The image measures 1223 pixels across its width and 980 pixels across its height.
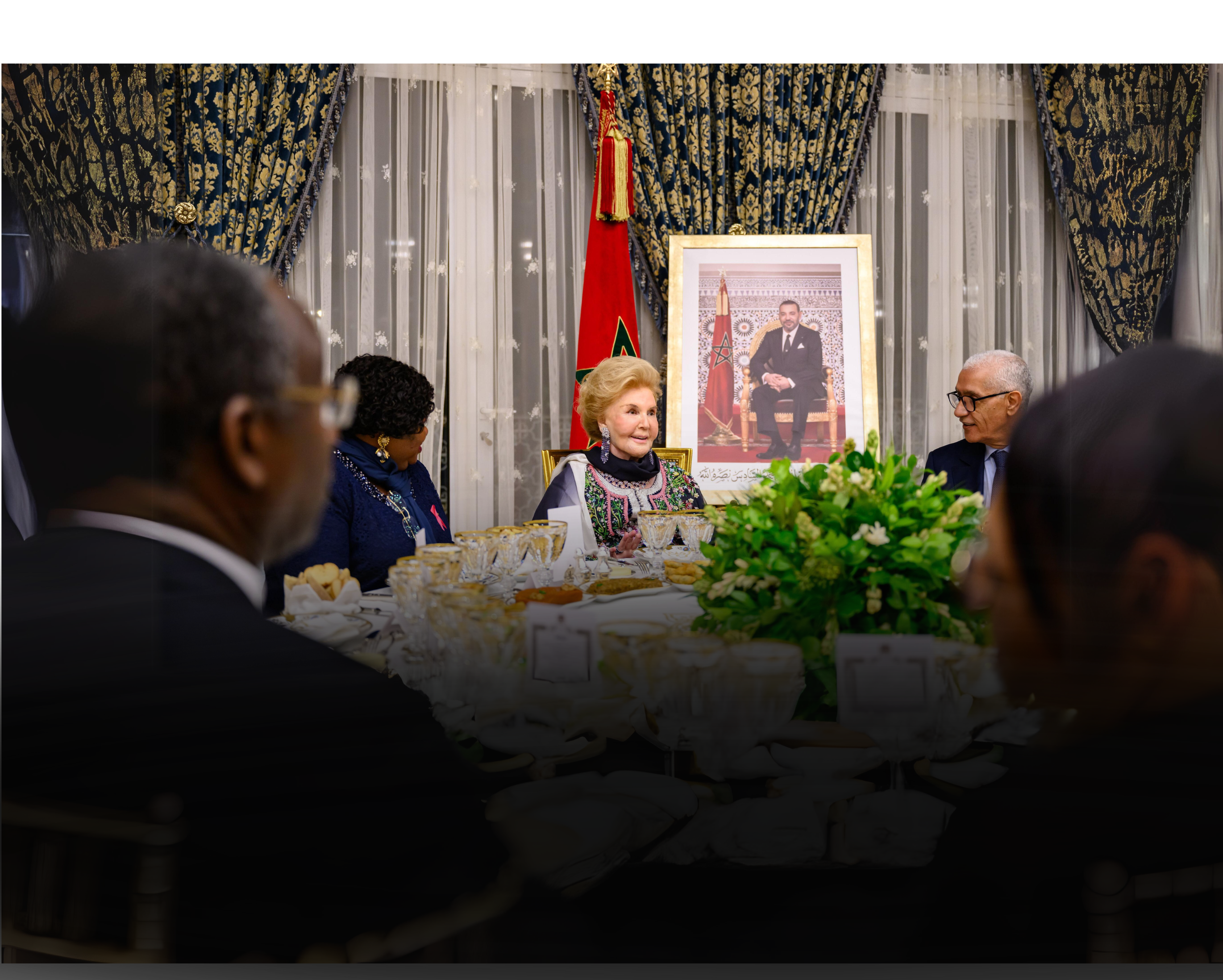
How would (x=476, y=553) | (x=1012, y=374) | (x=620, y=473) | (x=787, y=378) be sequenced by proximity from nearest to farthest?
1. (x=1012, y=374)
2. (x=476, y=553)
3. (x=620, y=473)
4. (x=787, y=378)

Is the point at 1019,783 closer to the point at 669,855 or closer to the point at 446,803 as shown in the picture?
the point at 669,855

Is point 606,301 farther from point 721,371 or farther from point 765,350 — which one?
point 765,350

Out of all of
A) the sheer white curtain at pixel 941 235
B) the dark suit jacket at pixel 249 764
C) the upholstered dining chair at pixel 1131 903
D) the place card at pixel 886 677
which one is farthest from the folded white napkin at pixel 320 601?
the sheer white curtain at pixel 941 235

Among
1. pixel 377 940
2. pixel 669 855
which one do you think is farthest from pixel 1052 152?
pixel 377 940

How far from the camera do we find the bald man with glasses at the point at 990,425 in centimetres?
96

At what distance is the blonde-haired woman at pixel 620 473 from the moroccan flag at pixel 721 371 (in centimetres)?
49

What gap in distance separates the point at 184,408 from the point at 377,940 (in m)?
0.67

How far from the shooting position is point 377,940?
3.24 ft

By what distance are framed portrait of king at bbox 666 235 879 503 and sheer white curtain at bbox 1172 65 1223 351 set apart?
1.81 metres

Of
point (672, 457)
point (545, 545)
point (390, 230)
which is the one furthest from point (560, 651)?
point (390, 230)

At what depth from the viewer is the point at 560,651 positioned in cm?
95

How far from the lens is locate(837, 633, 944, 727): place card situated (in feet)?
2.99

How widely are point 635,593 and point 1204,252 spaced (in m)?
0.86

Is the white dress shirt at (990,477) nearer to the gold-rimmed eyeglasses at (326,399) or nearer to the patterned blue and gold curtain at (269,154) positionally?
the gold-rimmed eyeglasses at (326,399)
